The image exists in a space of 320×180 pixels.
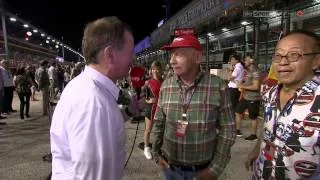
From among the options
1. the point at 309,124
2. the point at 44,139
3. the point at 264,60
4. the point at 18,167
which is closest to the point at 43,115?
the point at 44,139

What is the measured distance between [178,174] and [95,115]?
1.47 meters

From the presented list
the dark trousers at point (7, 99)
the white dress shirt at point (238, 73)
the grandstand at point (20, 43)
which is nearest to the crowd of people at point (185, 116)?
the grandstand at point (20, 43)

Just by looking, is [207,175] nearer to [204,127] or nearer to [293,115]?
[204,127]

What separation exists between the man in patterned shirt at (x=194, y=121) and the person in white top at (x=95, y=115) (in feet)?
3.47

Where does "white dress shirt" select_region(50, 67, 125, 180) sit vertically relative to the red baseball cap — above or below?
below

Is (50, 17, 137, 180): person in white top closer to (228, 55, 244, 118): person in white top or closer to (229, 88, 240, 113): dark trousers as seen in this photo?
(228, 55, 244, 118): person in white top

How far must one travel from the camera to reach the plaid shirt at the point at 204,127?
9.48ft

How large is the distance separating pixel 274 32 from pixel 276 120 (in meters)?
7.45

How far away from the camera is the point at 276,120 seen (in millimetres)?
2375

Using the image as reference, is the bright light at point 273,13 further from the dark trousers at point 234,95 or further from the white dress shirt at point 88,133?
the white dress shirt at point 88,133

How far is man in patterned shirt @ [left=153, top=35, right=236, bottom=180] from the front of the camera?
2.89 meters

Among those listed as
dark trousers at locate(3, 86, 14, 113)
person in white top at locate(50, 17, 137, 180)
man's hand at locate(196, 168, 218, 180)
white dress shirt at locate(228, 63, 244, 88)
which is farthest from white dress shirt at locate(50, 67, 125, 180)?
dark trousers at locate(3, 86, 14, 113)

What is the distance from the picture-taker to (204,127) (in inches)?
114

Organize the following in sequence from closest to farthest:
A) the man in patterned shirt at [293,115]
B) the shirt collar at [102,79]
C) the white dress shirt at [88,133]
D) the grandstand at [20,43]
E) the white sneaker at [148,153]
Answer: the white dress shirt at [88,133] < the shirt collar at [102,79] < the man in patterned shirt at [293,115] < the white sneaker at [148,153] < the grandstand at [20,43]
